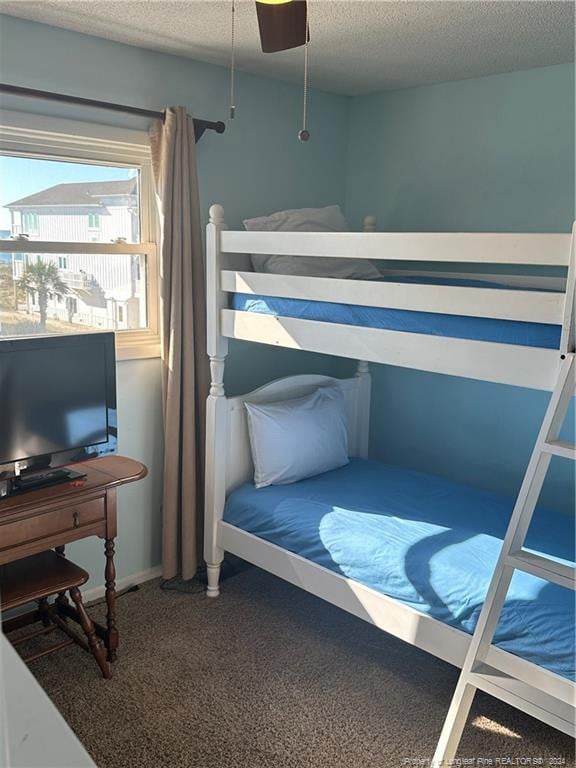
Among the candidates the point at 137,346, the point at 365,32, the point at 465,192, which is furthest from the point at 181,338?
the point at 465,192

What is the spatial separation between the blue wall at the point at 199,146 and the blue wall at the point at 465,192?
314 mm

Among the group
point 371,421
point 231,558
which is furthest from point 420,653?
point 371,421

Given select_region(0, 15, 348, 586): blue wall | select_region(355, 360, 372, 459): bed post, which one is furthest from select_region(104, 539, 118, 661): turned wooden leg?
select_region(355, 360, 372, 459): bed post

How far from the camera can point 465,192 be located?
10.8ft

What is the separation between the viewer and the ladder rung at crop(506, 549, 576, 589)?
1.82 meters

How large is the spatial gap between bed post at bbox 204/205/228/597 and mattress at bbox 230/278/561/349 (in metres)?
0.11

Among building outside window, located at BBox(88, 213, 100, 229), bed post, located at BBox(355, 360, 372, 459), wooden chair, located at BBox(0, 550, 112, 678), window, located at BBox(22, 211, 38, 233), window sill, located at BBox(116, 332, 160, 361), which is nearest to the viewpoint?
wooden chair, located at BBox(0, 550, 112, 678)

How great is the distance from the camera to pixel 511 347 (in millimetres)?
2016

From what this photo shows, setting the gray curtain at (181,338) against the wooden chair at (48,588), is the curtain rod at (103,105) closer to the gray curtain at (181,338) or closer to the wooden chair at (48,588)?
the gray curtain at (181,338)

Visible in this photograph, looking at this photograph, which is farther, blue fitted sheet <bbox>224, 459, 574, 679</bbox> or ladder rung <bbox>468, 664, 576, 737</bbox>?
blue fitted sheet <bbox>224, 459, 574, 679</bbox>

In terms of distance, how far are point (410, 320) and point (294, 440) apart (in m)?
1.03

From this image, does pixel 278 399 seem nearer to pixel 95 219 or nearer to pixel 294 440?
pixel 294 440

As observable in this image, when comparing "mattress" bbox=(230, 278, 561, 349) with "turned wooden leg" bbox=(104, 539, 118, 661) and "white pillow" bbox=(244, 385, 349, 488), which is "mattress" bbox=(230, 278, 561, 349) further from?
"turned wooden leg" bbox=(104, 539, 118, 661)

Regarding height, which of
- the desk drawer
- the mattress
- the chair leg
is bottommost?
the chair leg
